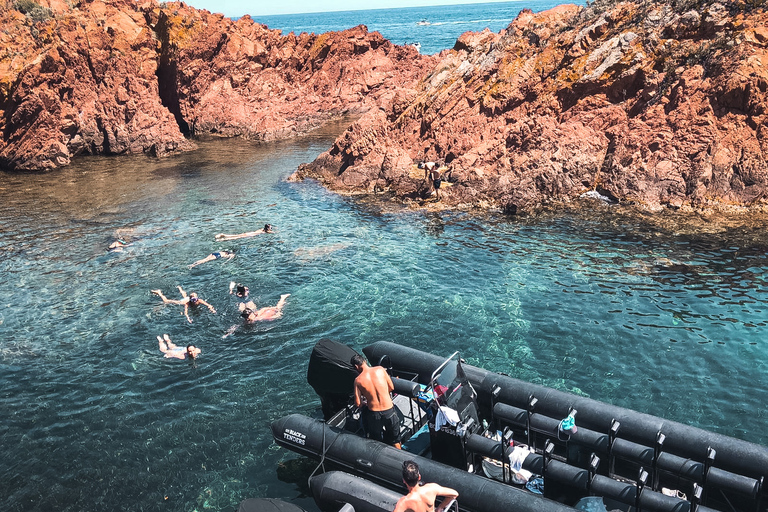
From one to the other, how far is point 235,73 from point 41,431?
45672 mm

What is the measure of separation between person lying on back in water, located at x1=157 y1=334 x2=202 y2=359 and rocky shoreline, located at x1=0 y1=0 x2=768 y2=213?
625 inches

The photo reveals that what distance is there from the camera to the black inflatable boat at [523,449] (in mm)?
9219

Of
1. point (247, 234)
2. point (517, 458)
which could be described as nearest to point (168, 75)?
point (247, 234)

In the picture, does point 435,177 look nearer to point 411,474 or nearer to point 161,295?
point 161,295

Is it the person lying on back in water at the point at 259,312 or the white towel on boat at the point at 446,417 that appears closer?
the white towel on boat at the point at 446,417

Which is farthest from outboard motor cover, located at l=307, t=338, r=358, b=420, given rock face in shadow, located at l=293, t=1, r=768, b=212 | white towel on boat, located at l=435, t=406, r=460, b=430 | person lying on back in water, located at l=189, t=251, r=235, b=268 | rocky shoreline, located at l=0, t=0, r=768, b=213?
rock face in shadow, located at l=293, t=1, r=768, b=212

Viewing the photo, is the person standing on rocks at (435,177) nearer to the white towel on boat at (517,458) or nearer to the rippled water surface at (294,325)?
the rippled water surface at (294,325)

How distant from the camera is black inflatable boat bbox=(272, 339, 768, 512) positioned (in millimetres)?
9219

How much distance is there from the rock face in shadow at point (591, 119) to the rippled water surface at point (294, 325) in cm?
287

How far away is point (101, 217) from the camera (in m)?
30.4

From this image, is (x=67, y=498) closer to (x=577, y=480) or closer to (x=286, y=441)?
(x=286, y=441)

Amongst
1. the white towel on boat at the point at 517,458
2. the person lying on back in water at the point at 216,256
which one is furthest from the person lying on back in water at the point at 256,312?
the white towel on boat at the point at 517,458

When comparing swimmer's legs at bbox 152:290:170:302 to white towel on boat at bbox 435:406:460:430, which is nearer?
white towel on boat at bbox 435:406:460:430

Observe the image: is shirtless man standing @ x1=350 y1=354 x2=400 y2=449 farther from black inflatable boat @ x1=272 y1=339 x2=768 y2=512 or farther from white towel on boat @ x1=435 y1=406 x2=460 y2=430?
white towel on boat @ x1=435 y1=406 x2=460 y2=430
